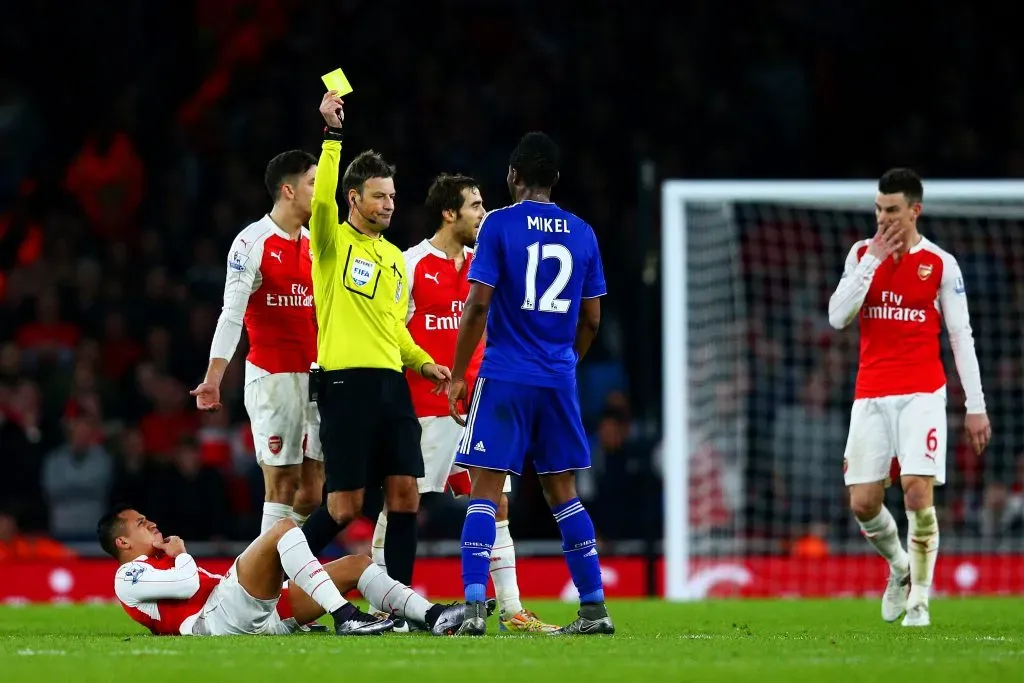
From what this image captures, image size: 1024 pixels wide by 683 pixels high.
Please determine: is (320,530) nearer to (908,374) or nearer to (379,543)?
(379,543)

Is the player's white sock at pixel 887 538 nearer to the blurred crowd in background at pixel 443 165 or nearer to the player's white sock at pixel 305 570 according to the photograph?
the player's white sock at pixel 305 570

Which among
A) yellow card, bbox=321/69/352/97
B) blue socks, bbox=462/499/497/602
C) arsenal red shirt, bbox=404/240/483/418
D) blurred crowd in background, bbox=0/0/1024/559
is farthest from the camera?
blurred crowd in background, bbox=0/0/1024/559

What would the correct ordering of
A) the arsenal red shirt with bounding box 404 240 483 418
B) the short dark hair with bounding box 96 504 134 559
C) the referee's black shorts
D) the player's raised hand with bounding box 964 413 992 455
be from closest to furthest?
the referee's black shorts < the short dark hair with bounding box 96 504 134 559 < the player's raised hand with bounding box 964 413 992 455 < the arsenal red shirt with bounding box 404 240 483 418

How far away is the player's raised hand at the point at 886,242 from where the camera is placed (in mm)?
8469

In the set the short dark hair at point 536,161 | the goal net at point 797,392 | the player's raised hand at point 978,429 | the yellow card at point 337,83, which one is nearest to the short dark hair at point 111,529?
the yellow card at point 337,83

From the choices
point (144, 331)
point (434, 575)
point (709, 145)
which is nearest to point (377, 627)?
point (434, 575)

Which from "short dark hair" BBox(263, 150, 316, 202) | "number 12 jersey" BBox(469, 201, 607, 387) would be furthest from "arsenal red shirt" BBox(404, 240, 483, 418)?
"number 12 jersey" BBox(469, 201, 607, 387)

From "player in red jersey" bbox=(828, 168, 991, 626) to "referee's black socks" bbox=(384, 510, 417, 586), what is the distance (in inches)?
101

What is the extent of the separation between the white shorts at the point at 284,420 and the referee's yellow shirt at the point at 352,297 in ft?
2.45

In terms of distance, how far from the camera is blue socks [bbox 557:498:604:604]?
7.50 metres

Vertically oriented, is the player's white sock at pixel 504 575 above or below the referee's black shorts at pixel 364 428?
below

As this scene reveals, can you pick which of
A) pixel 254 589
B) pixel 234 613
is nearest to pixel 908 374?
pixel 254 589

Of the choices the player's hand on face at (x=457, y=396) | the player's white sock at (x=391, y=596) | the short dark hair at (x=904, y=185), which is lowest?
the player's white sock at (x=391, y=596)

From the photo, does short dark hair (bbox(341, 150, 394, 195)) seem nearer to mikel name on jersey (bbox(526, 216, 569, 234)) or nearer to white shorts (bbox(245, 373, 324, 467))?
mikel name on jersey (bbox(526, 216, 569, 234))
